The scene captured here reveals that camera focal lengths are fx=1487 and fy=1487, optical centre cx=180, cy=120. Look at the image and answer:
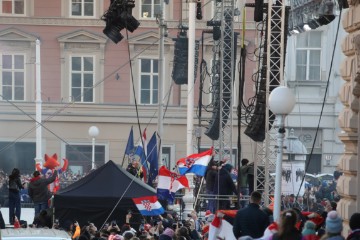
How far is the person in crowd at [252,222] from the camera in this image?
17859mm

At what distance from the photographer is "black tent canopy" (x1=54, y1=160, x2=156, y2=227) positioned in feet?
92.4

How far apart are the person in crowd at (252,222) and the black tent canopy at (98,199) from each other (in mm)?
10165

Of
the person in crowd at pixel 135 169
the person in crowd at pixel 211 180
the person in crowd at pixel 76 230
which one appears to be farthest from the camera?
the person in crowd at pixel 135 169

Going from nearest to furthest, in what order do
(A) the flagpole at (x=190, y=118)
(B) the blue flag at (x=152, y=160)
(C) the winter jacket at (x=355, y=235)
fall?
1. (C) the winter jacket at (x=355, y=235)
2. (A) the flagpole at (x=190, y=118)
3. (B) the blue flag at (x=152, y=160)

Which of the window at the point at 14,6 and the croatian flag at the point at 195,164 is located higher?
the window at the point at 14,6

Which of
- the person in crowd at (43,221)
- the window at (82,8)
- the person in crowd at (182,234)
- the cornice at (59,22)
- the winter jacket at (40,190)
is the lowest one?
the person in crowd at (43,221)

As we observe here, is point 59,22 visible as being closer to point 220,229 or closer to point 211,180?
point 211,180

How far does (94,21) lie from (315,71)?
981cm

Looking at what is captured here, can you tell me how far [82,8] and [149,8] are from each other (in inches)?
117

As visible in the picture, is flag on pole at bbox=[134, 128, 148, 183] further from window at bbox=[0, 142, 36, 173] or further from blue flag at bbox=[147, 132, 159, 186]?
window at bbox=[0, 142, 36, 173]

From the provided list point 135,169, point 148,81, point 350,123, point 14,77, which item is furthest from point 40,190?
point 148,81

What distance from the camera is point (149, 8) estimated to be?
6391 centimetres

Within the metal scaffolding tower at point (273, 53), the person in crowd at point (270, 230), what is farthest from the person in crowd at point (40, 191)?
the person in crowd at point (270, 230)

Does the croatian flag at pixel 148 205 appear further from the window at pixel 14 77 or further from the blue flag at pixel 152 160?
the window at pixel 14 77
